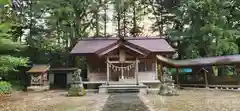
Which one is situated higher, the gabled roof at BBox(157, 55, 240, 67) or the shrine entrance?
the gabled roof at BBox(157, 55, 240, 67)

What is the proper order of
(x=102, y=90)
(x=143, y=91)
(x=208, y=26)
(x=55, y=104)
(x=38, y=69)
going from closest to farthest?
1. (x=55, y=104)
2. (x=143, y=91)
3. (x=102, y=90)
4. (x=208, y=26)
5. (x=38, y=69)

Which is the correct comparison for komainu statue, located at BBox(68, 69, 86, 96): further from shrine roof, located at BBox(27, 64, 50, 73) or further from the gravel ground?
shrine roof, located at BBox(27, 64, 50, 73)

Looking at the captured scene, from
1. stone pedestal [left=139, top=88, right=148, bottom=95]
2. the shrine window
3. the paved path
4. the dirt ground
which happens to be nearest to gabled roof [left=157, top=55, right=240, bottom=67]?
the shrine window

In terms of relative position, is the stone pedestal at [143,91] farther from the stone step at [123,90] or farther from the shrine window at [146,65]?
the shrine window at [146,65]

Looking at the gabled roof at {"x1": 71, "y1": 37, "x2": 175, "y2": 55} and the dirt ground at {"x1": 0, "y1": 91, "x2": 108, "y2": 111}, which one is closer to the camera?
the dirt ground at {"x1": 0, "y1": 91, "x2": 108, "y2": 111}

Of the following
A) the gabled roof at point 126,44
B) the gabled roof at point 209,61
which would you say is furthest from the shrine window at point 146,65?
the gabled roof at point 209,61

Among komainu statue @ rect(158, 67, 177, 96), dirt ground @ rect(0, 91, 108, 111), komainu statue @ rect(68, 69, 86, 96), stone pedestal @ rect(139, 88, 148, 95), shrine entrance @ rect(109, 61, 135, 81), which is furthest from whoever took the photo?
shrine entrance @ rect(109, 61, 135, 81)

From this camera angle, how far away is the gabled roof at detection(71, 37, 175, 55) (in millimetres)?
18062

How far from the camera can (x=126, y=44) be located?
59.8 feet

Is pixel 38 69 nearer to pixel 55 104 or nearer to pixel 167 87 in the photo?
pixel 55 104

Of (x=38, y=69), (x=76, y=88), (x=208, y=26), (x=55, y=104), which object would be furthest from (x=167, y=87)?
(x=38, y=69)

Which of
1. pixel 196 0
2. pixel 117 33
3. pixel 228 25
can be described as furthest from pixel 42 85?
pixel 228 25

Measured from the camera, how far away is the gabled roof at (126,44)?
18.1 metres

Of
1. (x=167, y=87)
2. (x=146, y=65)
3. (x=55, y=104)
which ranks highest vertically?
(x=146, y=65)
